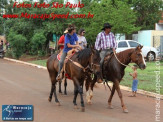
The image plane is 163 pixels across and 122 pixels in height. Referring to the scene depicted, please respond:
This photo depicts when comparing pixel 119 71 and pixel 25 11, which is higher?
pixel 25 11

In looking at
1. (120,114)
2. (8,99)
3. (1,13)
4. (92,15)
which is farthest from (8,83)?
(1,13)

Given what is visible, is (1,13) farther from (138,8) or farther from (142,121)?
(142,121)

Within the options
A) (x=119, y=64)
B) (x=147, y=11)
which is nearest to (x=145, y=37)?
(x=147, y=11)

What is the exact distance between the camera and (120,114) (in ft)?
28.3

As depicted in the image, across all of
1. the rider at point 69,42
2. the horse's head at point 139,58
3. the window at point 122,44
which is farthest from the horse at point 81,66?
the window at point 122,44

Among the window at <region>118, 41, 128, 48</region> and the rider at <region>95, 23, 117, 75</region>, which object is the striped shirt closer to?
the rider at <region>95, 23, 117, 75</region>

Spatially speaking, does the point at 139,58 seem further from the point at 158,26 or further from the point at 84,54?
the point at 158,26

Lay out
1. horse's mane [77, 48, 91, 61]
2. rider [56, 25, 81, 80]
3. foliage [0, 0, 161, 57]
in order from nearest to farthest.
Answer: horse's mane [77, 48, 91, 61]
rider [56, 25, 81, 80]
foliage [0, 0, 161, 57]

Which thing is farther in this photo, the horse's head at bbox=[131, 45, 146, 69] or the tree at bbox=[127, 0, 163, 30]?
the tree at bbox=[127, 0, 163, 30]

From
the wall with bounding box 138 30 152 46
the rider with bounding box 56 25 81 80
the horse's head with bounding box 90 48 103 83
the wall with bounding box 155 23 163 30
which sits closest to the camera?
the horse's head with bounding box 90 48 103 83

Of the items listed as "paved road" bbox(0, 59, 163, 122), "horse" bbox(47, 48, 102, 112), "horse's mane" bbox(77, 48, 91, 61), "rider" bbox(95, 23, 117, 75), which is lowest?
"paved road" bbox(0, 59, 163, 122)

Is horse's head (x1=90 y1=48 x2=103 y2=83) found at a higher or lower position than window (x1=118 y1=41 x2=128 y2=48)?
lower

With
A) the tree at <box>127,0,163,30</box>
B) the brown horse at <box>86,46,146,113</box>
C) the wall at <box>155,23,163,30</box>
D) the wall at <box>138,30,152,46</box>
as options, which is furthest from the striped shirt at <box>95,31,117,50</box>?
the wall at <box>155,23,163,30</box>

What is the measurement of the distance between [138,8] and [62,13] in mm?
8527
